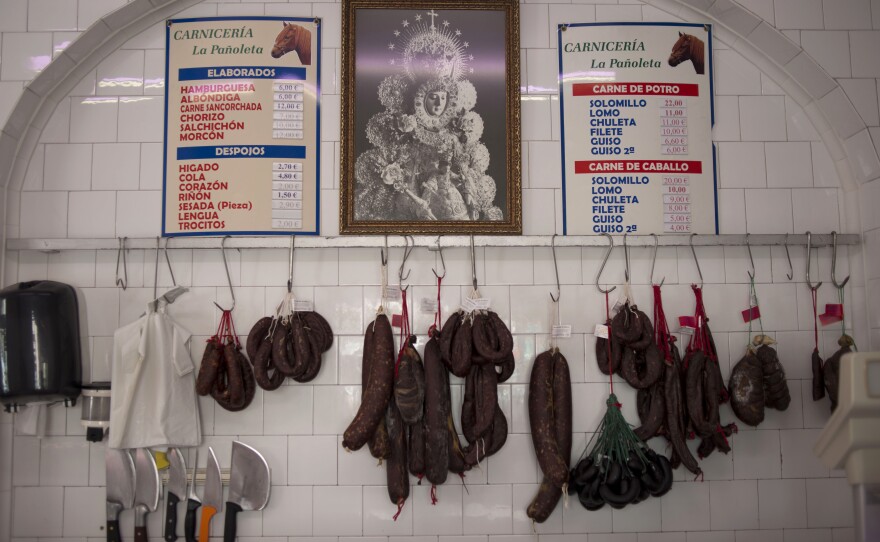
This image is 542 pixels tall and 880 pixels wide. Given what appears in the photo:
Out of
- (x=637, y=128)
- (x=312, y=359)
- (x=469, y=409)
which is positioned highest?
(x=637, y=128)

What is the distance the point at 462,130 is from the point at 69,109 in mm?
2039

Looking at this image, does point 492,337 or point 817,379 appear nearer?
point 492,337

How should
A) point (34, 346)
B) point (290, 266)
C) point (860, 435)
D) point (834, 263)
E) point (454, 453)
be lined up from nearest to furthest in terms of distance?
point (860, 435) < point (34, 346) < point (454, 453) < point (290, 266) < point (834, 263)

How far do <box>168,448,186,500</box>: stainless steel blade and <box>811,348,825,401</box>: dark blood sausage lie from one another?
312cm

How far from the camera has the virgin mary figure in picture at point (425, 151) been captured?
3.08 meters

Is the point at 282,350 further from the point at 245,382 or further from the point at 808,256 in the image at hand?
the point at 808,256

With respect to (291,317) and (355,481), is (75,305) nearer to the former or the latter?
(291,317)

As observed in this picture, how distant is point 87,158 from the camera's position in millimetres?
3135

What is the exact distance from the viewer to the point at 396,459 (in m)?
2.83

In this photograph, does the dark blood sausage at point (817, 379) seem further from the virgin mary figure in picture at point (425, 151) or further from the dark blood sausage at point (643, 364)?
the virgin mary figure in picture at point (425, 151)

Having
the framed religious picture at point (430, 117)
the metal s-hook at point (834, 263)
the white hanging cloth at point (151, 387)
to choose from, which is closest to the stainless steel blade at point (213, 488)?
the white hanging cloth at point (151, 387)

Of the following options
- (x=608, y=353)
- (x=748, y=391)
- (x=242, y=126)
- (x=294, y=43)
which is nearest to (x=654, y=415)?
(x=608, y=353)

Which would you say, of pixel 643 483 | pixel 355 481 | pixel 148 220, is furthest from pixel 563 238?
pixel 148 220

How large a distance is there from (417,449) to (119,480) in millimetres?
1439
